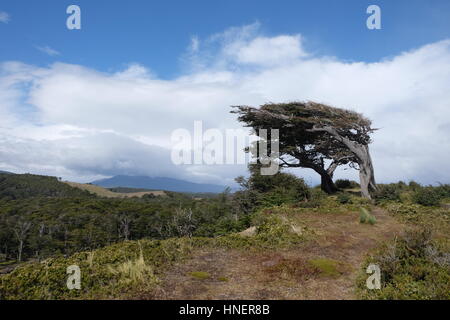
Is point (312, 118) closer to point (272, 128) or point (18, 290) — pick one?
point (272, 128)

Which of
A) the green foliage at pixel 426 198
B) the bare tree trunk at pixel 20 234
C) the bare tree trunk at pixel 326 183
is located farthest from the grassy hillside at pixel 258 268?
the bare tree trunk at pixel 20 234

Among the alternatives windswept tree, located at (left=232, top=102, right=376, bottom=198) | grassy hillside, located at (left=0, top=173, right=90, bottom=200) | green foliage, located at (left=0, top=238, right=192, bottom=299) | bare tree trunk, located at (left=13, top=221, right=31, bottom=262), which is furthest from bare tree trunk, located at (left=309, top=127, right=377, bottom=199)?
grassy hillside, located at (left=0, top=173, right=90, bottom=200)

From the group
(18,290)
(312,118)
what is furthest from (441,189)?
(18,290)

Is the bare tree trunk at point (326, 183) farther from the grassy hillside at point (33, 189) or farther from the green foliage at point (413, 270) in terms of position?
the grassy hillside at point (33, 189)

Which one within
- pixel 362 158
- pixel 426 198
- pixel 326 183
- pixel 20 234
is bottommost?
pixel 20 234

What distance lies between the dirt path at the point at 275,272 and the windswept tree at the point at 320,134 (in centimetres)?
1205

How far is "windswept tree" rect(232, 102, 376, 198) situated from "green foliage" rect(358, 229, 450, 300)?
13.7m

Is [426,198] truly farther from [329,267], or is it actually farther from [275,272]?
[275,272]

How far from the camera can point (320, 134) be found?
24.9 m

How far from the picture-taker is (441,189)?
2192 cm

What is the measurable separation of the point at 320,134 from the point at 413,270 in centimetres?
1866

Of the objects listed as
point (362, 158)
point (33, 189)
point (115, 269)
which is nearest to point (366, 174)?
point (362, 158)
